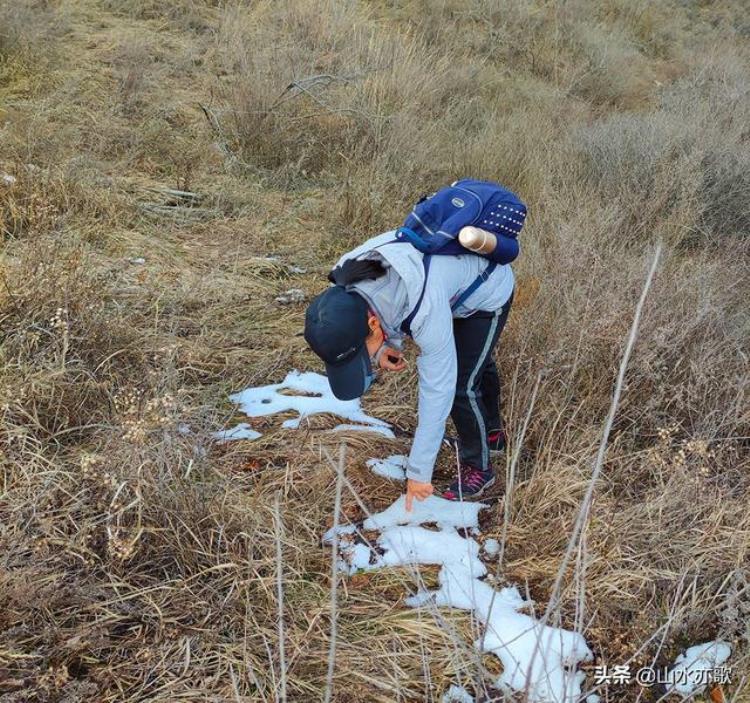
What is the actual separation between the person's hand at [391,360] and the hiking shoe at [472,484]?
52 centimetres

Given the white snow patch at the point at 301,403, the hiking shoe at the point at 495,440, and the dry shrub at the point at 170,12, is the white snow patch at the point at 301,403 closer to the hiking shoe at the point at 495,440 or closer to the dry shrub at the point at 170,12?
the hiking shoe at the point at 495,440

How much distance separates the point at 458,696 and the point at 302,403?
1.42 metres

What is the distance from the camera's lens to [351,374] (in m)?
1.88

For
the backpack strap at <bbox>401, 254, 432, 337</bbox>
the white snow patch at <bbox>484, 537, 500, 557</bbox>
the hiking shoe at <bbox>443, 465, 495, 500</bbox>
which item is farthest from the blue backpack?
the white snow patch at <bbox>484, 537, 500, 557</bbox>

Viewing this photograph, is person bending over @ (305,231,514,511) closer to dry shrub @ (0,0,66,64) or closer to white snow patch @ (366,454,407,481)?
white snow patch @ (366,454,407,481)

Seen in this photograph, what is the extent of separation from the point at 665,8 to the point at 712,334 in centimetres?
1035

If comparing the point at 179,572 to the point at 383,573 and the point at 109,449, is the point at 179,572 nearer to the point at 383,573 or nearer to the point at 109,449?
the point at 109,449

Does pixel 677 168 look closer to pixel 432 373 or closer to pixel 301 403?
pixel 301 403

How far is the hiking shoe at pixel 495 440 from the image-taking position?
2635 mm

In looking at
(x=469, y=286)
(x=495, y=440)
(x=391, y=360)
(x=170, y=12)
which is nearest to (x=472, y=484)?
(x=495, y=440)

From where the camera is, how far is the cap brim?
1.87 metres

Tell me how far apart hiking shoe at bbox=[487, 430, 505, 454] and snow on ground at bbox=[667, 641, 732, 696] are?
3.19 ft

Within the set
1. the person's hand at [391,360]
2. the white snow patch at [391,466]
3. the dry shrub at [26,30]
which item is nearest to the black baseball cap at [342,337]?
the person's hand at [391,360]

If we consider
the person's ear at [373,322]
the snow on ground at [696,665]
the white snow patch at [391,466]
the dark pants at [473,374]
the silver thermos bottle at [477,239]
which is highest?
the silver thermos bottle at [477,239]
